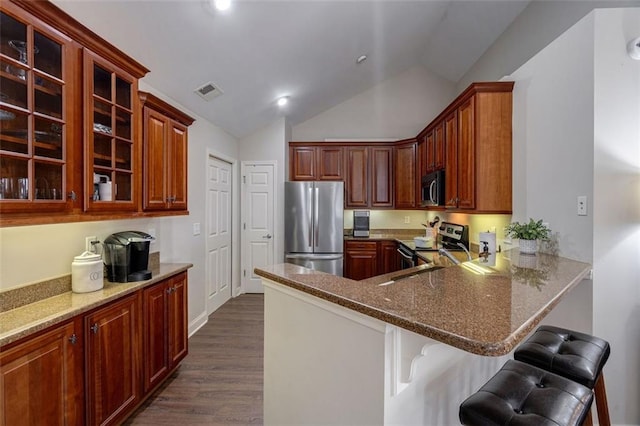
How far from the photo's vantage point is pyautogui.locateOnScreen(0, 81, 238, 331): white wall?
4.97 feet

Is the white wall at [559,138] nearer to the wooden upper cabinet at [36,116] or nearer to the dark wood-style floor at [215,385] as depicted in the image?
the dark wood-style floor at [215,385]

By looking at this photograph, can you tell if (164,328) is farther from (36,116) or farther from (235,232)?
(235,232)

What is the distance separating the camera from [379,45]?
3.68m

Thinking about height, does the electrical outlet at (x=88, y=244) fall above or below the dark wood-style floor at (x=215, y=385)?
above

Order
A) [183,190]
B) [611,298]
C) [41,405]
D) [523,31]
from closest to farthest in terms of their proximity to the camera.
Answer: [41,405]
[611,298]
[183,190]
[523,31]

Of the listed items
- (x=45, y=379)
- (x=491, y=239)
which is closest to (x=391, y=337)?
(x=45, y=379)

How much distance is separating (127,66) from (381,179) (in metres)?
3.70

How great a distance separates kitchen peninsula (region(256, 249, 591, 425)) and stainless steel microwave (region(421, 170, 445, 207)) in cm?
191

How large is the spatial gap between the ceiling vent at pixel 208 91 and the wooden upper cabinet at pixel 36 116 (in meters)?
1.45

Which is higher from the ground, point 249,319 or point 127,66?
point 127,66

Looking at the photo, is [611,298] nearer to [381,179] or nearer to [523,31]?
[523,31]

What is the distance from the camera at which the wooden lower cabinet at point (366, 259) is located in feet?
14.6

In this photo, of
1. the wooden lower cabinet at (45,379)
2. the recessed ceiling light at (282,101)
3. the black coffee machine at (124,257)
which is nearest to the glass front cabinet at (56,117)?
the black coffee machine at (124,257)

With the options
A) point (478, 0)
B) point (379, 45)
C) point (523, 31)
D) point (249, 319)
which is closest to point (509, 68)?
point (523, 31)
